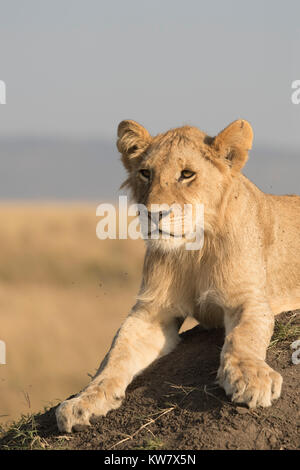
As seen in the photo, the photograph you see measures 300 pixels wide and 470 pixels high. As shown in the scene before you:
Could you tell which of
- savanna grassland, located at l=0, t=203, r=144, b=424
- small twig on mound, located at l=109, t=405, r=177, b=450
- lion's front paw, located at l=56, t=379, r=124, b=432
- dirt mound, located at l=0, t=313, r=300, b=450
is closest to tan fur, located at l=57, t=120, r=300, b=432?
lion's front paw, located at l=56, t=379, r=124, b=432

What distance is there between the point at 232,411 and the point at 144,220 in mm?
1536

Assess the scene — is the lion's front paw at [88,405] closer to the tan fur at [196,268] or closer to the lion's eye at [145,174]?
the tan fur at [196,268]

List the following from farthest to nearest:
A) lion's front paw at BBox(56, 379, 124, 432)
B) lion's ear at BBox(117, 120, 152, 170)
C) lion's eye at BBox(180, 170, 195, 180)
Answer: lion's ear at BBox(117, 120, 152, 170) → lion's eye at BBox(180, 170, 195, 180) → lion's front paw at BBox(56, 379, 124, 432)

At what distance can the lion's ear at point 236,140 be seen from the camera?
230 inches

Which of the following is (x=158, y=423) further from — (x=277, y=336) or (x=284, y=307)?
(x=284, y=307)

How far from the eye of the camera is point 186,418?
5145 millimetres

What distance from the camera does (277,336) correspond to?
243 inches

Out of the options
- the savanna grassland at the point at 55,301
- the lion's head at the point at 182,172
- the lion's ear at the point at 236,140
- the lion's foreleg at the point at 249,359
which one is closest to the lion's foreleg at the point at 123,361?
the lion's foreleg at the point at 249,359

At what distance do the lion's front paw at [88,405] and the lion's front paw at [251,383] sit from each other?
0.89 meters

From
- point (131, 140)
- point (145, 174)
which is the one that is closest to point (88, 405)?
point (145, 174)

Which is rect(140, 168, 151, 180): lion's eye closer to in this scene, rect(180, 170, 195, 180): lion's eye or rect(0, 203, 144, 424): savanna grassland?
rect(180, 170, 195, 180): lion's eye

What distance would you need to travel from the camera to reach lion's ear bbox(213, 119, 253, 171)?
5852 millimetres

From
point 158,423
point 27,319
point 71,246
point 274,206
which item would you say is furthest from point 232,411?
point 71,246

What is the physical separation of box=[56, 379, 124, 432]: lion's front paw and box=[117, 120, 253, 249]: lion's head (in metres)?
1.13
